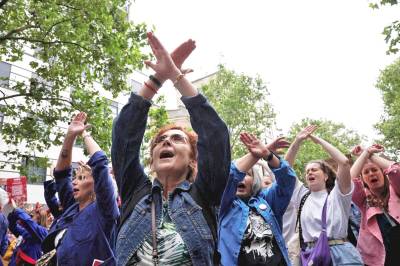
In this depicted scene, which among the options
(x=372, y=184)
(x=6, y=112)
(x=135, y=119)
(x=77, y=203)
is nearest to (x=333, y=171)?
(x=372, y=184)

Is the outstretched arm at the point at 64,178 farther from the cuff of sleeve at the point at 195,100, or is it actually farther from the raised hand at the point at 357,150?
the raised hand at the point at 357,150

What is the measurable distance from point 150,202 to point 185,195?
0.61ft

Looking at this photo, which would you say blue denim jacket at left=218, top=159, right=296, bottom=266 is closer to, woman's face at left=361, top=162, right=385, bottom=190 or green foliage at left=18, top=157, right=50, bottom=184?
woman's face at left=361, top=162, right=385, bottom=190

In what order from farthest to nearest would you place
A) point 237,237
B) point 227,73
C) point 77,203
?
point 227,73 < point 77,203 < point 237,237

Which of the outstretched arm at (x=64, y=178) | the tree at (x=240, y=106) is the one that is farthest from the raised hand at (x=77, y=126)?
the tree at (x=240, y=106)

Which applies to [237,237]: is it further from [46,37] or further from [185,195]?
[46,37]

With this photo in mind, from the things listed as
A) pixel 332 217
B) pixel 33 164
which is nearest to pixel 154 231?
pixel 332 217

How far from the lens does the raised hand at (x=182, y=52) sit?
6.87 ft

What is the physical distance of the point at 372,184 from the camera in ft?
14.6

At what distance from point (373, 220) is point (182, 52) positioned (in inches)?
126

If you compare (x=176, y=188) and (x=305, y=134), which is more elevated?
(x=305, y=134)

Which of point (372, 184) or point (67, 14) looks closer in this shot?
point (372, 184)

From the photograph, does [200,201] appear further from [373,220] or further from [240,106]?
[240,106]

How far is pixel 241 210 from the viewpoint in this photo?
343 cm
